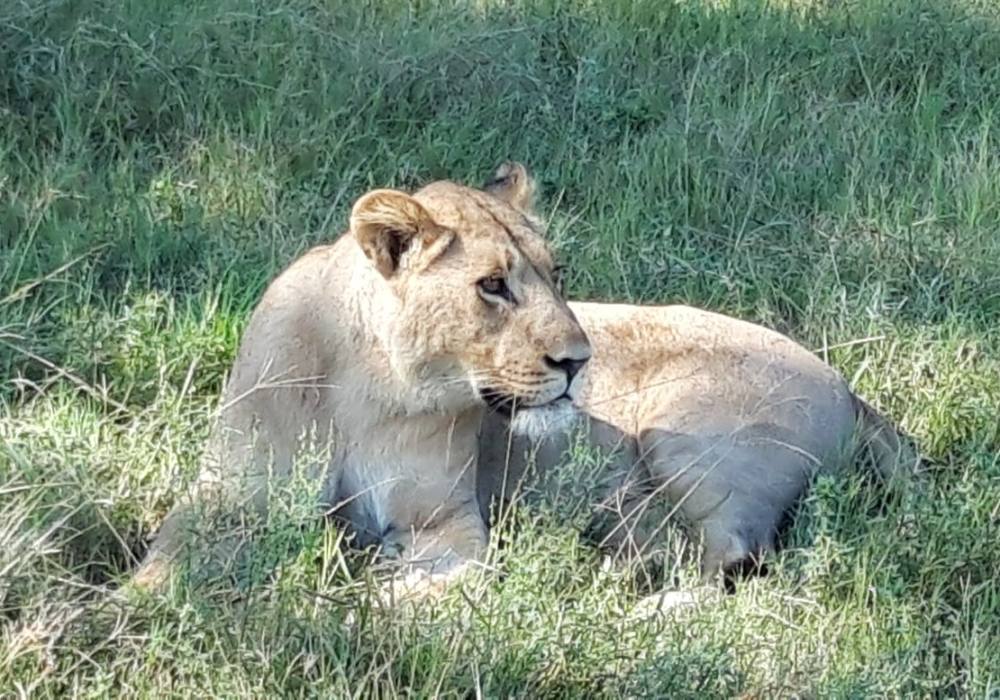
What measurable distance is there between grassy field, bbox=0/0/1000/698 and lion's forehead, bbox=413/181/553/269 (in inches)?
22.1

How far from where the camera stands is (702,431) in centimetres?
468

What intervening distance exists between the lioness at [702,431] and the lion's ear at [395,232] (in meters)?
0.49

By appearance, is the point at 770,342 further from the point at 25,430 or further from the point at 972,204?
the point at 25,430

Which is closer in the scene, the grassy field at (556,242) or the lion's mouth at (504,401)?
the grassy field at (556,242)

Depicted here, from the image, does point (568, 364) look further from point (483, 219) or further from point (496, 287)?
point (483, 219)

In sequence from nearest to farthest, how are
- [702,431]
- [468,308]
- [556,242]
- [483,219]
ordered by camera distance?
[468,308] → [483,219] → [702,431] → [556,242]

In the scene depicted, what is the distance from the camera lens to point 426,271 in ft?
13.3

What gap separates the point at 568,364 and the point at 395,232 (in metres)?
0.44

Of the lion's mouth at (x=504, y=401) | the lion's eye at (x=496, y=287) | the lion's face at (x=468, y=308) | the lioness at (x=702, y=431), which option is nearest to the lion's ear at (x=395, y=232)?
the lion's face at (x=468, y=308)

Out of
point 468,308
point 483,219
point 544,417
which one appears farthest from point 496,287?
point 544,417

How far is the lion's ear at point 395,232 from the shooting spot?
4.01 m

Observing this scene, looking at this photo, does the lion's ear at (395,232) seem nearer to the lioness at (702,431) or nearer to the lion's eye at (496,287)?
the lion's eye at (496,287)

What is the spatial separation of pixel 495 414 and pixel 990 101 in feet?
9.99

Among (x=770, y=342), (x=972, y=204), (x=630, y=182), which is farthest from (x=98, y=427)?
(x=972, y=204)
